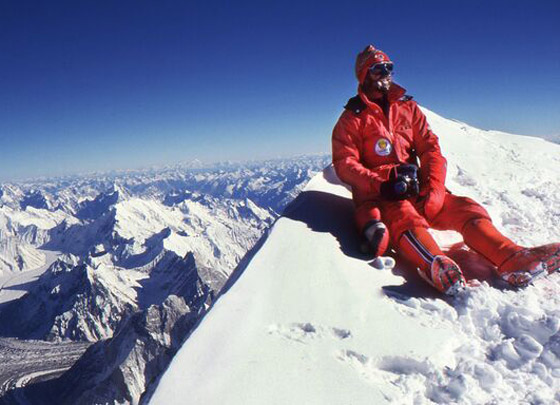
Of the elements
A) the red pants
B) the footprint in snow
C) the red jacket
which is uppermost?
the red jacket

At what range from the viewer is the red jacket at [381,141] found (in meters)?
5.59

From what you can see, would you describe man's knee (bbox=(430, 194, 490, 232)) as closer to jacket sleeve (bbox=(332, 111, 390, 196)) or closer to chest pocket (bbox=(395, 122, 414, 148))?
jacket sleeve (bbox=(332, 111, 390, 196))

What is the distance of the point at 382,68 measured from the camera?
20.0ft

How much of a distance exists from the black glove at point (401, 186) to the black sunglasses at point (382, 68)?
209 centimetres

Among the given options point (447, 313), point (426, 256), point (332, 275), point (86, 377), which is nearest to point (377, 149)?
point (426, 256)

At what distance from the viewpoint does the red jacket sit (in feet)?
18.3

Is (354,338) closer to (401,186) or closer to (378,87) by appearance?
A: (401,186)

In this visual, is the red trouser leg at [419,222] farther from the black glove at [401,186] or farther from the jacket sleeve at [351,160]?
the jacket sleeve at [351,160]

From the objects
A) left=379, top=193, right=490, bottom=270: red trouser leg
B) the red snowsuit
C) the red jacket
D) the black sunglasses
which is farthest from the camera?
the black sunglasses

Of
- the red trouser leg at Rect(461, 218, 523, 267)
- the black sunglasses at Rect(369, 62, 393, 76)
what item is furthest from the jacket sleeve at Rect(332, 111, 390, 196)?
the red trouser leg at Rect(461, 218, 523, 267)

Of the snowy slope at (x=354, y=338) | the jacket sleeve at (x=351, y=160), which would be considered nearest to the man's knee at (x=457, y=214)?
the snowy slope at (x=354, y=338)

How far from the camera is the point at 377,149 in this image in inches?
232

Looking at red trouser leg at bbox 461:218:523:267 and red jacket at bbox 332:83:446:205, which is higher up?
red jacket at bbox 332:83:446:205

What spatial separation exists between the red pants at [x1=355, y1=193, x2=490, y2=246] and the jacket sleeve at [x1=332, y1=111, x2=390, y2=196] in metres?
0.33
